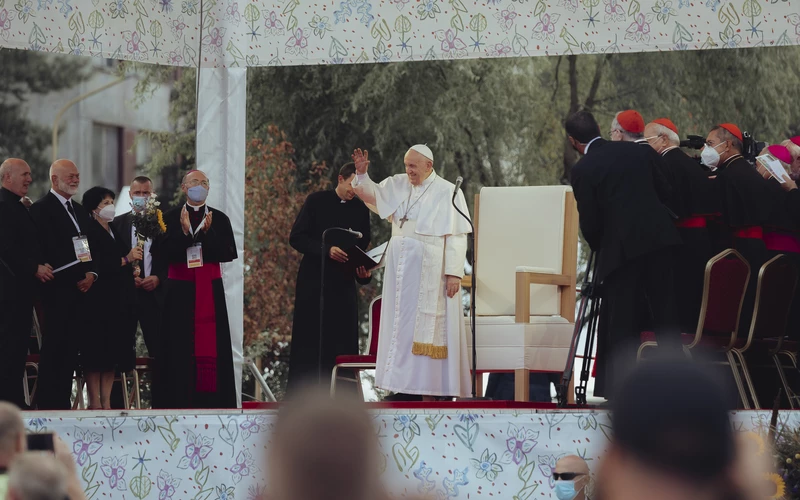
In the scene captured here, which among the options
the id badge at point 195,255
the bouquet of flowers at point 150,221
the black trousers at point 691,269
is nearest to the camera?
the black trousers at point 691,269

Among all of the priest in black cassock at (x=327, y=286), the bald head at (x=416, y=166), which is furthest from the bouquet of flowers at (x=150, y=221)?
the bald head at (x=416, y=166)

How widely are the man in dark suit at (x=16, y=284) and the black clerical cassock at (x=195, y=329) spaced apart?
82cm

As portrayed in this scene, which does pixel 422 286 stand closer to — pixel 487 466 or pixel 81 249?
pixel 81 249

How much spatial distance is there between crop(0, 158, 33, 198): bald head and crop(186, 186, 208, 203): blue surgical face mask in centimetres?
103

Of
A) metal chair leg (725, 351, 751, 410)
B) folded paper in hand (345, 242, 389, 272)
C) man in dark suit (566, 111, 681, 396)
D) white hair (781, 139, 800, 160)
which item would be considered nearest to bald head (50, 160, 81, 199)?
folded paper in hand (345, 242, 389, 272)

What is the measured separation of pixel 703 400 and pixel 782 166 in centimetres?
610

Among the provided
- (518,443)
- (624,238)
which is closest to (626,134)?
(624,238)

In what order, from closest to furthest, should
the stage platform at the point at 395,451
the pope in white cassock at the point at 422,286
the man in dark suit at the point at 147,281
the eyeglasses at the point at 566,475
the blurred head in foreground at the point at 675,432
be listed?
the blurred head in foreground at the point at 675,432
the eyeglasses at the point at 566,475
the stage platform at the point at 395,451
the pope in white cassock at the point at 422,286
the man in dark suit at the point at 147,281

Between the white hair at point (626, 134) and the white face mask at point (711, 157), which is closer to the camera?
the white hair at point (626, 134)

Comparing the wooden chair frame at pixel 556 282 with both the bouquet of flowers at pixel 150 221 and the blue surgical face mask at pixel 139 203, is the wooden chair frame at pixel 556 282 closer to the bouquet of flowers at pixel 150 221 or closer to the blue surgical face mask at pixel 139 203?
the bouquet of flowers at pixel 150 221

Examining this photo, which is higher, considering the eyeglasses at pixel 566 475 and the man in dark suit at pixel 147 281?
the man in dark suit at pixel 147 281

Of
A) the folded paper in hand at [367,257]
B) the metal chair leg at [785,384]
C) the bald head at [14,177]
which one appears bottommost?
the metal chair leg at [785,384]

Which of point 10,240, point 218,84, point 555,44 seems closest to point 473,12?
point 555,44

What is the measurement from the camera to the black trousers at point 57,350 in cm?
723
